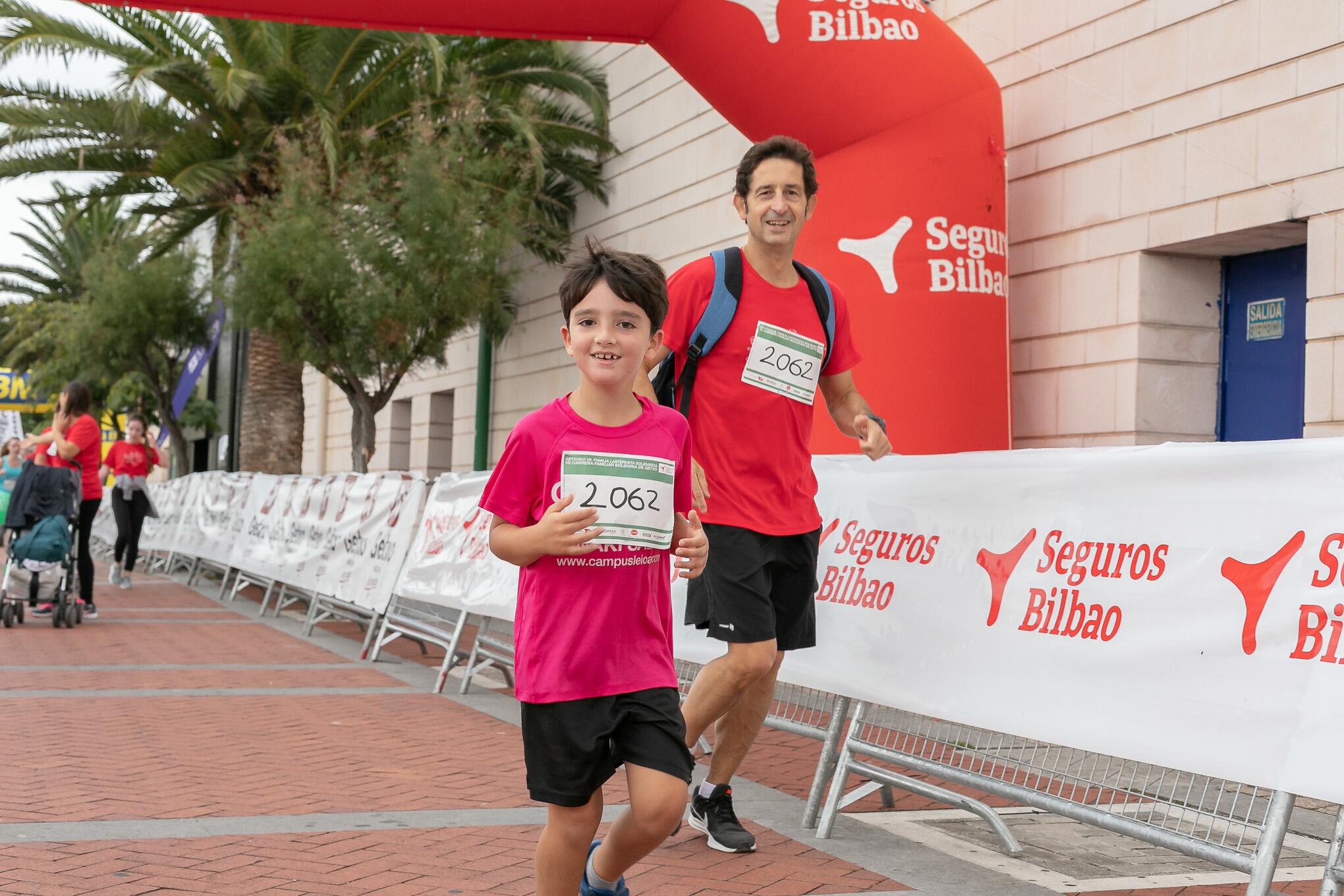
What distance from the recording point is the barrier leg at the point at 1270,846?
3.33 metres

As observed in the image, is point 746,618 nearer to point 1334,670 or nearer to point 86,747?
point 1334,670

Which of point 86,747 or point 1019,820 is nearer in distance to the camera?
point 1019,820

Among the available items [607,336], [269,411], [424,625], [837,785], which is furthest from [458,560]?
[269,411]

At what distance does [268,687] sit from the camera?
8391 mm

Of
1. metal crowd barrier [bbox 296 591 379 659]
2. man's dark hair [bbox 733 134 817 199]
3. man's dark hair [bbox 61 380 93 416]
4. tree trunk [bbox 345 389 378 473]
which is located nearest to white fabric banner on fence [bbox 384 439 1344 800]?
man's dark hair [bbox 733 134 817 199]

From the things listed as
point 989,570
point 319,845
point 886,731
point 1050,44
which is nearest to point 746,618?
point 989,570

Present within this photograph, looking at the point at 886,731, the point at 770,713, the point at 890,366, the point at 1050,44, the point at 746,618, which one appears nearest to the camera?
the point at 746,618

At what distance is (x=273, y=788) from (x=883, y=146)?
495 cm

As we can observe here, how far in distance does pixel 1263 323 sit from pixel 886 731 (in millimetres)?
4684

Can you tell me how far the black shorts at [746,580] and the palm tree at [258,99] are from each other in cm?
1256

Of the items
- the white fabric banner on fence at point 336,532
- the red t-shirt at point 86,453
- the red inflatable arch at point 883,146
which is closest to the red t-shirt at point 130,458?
the white fabric banner on fence at point 336,532

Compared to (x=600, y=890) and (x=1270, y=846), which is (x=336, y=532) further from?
(x=1270, y=846)

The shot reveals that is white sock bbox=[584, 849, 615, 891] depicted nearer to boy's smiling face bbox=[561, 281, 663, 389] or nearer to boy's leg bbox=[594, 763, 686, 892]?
boy's leg bbox=[594, 763, 686, 892]

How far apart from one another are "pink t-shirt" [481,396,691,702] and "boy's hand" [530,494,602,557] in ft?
0.38
